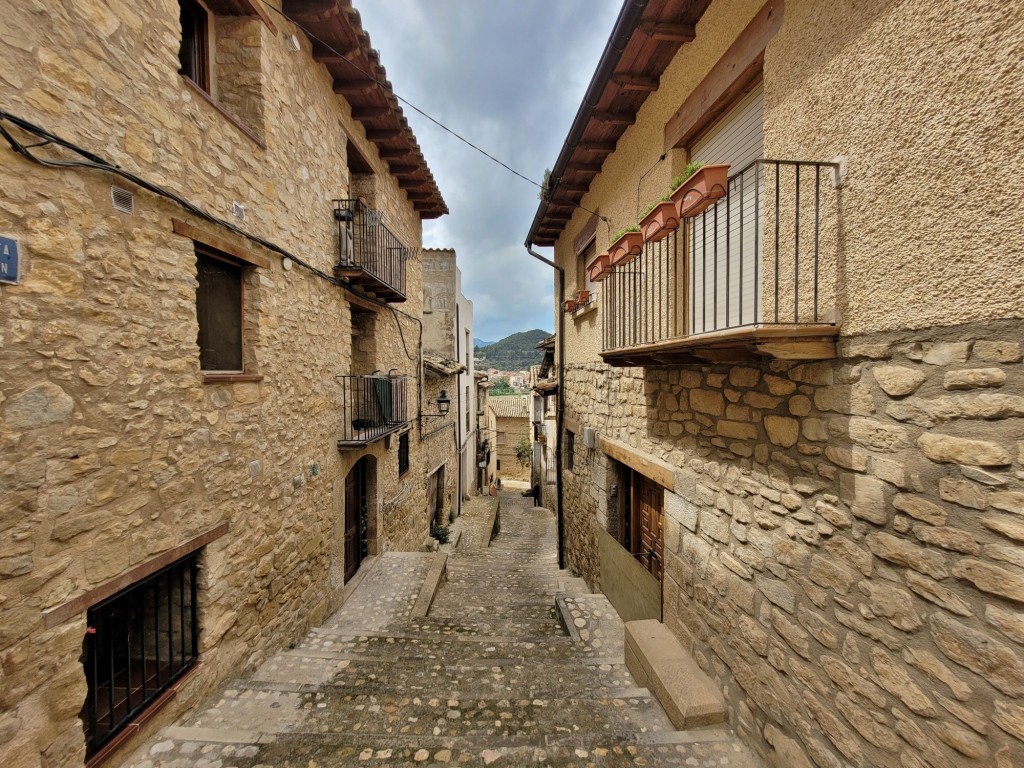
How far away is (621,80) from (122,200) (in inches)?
175

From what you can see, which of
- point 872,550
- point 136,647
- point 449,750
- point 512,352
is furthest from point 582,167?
point 512,352

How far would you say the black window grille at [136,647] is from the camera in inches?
107

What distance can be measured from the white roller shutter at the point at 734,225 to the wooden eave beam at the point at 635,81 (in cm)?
112

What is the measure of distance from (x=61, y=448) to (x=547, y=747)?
3.47 m

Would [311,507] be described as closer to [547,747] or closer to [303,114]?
[547,747]

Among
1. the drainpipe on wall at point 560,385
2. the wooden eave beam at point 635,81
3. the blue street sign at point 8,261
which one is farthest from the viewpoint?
the drainpipe on wall at point 560,385

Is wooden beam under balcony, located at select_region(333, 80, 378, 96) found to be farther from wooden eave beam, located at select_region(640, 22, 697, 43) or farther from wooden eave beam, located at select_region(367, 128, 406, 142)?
wooden eave beam, located at select_region(640, 22, 697, 43)

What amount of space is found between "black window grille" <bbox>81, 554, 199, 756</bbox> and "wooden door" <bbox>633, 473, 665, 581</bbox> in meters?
4.32

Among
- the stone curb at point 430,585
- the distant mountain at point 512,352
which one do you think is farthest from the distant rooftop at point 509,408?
the distant mountain at point 512,352

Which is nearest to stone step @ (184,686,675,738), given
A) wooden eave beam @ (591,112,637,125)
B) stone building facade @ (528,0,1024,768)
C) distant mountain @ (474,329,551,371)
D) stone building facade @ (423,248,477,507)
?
stone building facade @ (528,0,1024,768)

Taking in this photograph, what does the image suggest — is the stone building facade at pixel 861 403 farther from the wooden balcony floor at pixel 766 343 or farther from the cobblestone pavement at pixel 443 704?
the cobblestone pavement at pixel 443 704

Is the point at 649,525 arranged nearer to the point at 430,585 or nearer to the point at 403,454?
the point at 430,585

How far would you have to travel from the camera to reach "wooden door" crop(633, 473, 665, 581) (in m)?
4.73

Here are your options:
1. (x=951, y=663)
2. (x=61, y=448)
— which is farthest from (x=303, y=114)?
(x=951, y=663)
